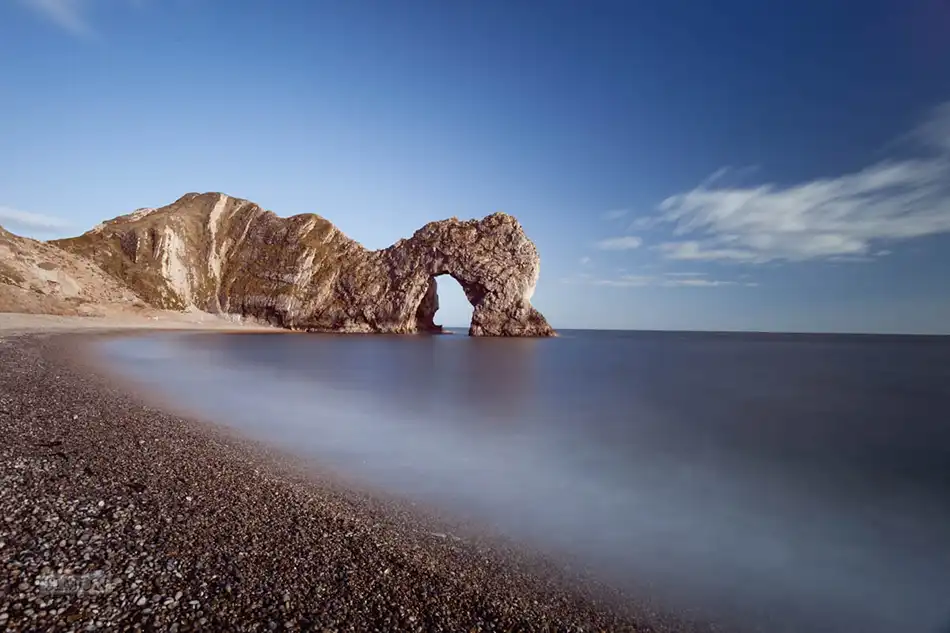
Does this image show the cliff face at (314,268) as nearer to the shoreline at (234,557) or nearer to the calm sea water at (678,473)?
the calm sea water at (678,473)

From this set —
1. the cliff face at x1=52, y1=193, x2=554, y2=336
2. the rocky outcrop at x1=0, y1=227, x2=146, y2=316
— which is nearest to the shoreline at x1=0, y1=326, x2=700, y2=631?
the rocky outcrop at x1=0, y1=227, x2=146, y2=316

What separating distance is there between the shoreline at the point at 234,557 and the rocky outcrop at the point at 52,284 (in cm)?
7843

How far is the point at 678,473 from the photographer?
13.1 meters

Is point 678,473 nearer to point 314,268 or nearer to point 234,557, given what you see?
point 234,557

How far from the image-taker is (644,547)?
840 cm

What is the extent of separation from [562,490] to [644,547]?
2.94m

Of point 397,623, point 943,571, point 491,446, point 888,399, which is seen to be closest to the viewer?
point 397,623

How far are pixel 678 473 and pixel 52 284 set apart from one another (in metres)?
96.4

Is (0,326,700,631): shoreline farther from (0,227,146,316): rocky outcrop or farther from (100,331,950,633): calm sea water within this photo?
(0,227,146,316): rocky outcrop

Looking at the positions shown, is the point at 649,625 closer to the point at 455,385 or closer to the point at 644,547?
the point at 644,547

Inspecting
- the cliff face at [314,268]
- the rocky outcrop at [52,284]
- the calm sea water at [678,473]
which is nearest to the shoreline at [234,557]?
the calm sea water at [678,473]

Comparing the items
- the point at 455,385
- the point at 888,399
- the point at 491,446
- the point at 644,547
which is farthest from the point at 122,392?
the point at 888,399

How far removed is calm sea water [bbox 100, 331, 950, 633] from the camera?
7445 millimetres

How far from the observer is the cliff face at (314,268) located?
97375mm
